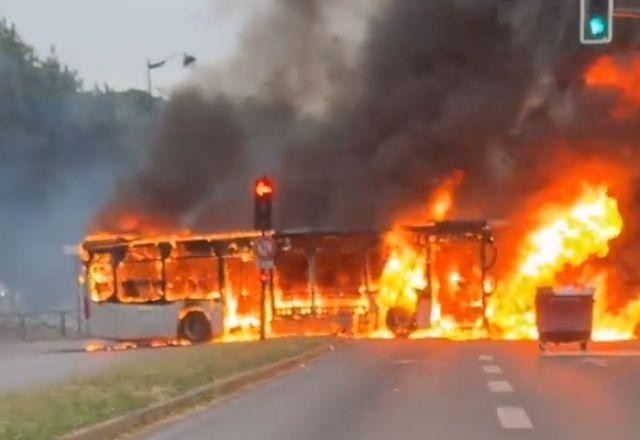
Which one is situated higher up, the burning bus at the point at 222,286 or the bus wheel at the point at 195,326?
the burning bus at the point at 222,286

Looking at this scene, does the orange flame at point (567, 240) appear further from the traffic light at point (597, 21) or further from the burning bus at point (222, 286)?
the traffic light at point (597, 21)

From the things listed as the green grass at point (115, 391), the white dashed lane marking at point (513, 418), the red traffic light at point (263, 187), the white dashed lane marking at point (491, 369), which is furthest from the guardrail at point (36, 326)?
the white dashed lane marking at point (513, 418)

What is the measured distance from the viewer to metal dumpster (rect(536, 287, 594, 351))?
97.2 ft

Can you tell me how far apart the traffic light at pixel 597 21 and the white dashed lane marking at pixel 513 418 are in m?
7.53

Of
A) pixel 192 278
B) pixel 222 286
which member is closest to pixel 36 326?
pixel 192 278

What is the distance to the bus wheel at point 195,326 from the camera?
3684cm

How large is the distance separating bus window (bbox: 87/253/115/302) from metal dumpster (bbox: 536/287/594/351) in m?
12.1

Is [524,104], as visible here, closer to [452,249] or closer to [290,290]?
[452,249]

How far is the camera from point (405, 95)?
44125 mm

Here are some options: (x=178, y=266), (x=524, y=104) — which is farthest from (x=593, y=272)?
(x=178, y=266)

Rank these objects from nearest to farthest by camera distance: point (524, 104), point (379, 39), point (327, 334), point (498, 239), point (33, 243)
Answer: point (327, 334) < point (498, 239) < point (524, 104) < point (379, 39) < point (33, 243)

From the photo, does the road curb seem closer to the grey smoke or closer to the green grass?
the green grass

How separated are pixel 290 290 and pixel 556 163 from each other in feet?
29.3

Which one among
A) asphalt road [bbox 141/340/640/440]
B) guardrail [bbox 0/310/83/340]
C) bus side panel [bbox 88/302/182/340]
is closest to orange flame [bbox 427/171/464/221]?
bus side panel [bbox 88/302/182/340]
